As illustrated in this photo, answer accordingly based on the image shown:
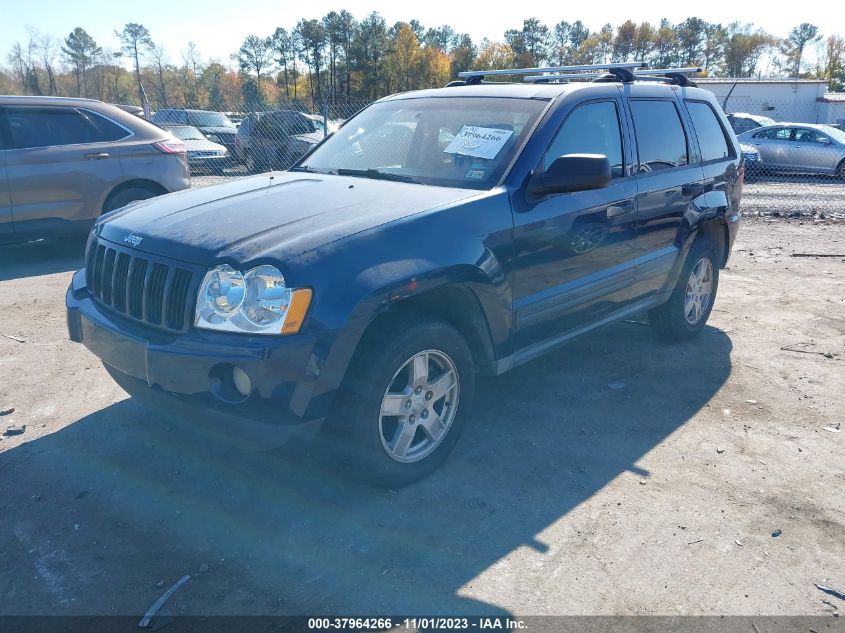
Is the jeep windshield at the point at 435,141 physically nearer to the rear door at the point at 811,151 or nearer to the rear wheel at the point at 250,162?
the rear wheel at the point at 250,162

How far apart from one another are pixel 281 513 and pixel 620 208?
2686mm

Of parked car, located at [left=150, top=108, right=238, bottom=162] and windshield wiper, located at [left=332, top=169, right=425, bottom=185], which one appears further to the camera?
parked car, located at [left=150, top=108, right=238, bottom=162]

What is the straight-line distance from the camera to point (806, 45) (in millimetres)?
92625

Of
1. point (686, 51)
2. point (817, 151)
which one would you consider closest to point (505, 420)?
point (817, 151)

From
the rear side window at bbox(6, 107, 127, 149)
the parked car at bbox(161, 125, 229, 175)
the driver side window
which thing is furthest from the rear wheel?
the driver side window

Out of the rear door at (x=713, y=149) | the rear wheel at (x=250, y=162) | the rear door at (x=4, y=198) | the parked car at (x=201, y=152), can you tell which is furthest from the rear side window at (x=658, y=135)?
the parked car at (x=201, y=152)

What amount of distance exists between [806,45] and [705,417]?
106 m

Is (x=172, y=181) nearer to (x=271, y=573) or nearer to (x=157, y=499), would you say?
(x=157, y=499)

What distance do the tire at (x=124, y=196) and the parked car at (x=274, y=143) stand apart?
7.83 m

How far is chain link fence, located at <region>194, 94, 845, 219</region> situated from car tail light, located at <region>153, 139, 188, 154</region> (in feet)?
15.7

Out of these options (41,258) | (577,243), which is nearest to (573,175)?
(577,243)

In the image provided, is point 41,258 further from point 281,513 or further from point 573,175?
point 573,175

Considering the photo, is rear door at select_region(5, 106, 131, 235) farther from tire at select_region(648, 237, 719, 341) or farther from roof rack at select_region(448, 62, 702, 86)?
tire at select_region(648, 237, 719, 341)

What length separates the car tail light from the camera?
8430 mm
